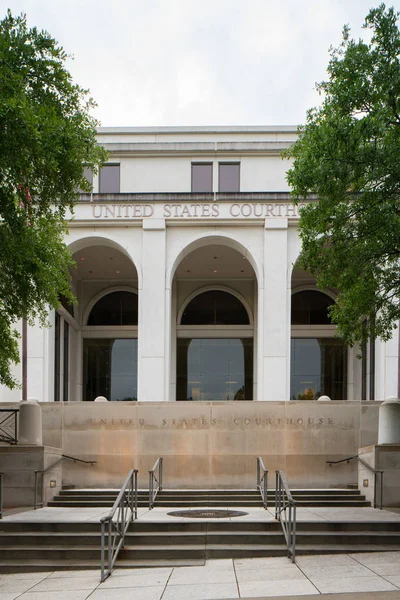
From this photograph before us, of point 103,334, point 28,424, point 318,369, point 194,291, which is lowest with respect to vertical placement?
point 28,424

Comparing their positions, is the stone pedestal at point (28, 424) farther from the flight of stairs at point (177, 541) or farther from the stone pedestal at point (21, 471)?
the flight of stairs at point (177, 541)

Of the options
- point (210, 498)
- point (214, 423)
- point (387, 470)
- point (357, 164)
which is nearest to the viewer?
point (357, 164)

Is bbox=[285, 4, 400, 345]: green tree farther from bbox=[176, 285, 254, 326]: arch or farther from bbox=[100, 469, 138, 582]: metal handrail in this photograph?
bbox=[176, 285, 254, 326]: arch

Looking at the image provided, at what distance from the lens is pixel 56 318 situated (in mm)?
34469

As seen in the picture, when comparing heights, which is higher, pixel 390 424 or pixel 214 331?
pixel 214 331

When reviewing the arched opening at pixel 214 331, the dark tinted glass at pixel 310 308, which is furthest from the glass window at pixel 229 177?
the dark tinted glass at pixel 310 308

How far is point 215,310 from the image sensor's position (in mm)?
39156

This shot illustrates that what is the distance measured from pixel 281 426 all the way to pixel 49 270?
9.63 metres

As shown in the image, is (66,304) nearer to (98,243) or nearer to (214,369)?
(98,243)

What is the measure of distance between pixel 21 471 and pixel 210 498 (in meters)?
5.01

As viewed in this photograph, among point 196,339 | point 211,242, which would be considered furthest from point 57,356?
point 211,242

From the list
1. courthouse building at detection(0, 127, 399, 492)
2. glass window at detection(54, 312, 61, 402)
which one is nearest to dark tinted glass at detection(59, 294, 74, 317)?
courthouse building at detection(0, 127, 399, 492)

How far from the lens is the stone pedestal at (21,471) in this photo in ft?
54.1

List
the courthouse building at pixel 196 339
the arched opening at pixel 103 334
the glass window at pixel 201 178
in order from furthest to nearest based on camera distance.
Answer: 1. the arched opening at pixel 103 334
2. the glass window at pixel 201 178
3. the courthouse building at pixel 196 339
